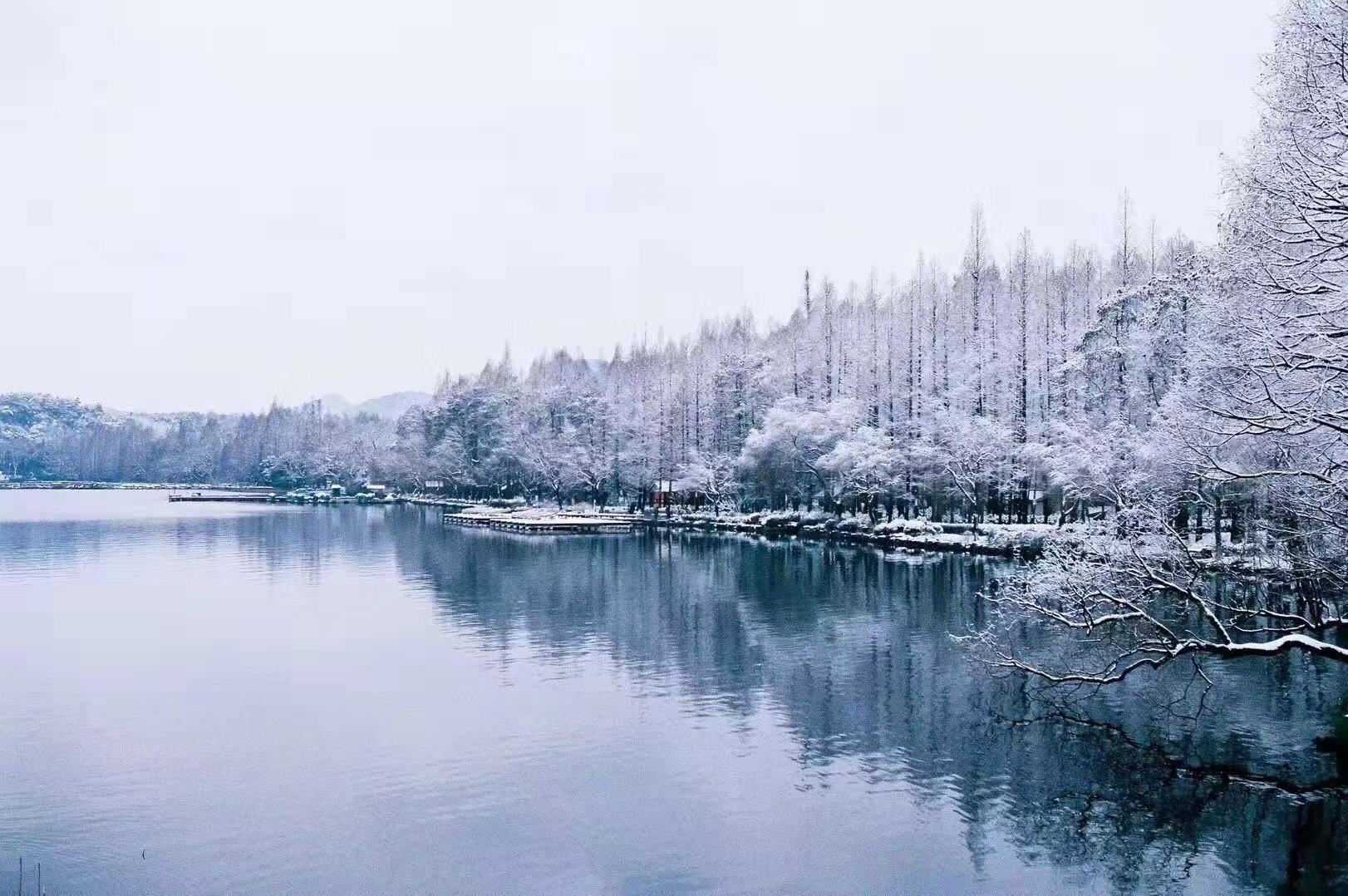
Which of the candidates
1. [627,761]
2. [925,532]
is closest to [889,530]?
[925,532]

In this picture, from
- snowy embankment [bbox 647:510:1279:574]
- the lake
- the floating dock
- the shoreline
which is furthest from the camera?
the floating dock

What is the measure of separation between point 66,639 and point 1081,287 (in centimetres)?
6244

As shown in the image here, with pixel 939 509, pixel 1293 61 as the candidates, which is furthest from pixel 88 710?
pixel 939 509

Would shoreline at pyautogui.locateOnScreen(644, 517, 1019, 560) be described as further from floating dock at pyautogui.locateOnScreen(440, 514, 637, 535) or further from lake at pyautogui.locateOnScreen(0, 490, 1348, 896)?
lake at pyautogui.locateOnScreen(0, 490, 1348, 896)

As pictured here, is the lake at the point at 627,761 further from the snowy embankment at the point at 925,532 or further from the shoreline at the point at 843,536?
the shoreline at the point at 843,536

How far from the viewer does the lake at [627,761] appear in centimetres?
1445

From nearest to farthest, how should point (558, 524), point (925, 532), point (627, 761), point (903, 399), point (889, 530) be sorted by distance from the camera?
point (627, 761), point (925, 532), point (889, 530), point (903, 399), point (558, 524)

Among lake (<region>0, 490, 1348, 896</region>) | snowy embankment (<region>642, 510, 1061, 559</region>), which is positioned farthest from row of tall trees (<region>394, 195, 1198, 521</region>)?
lake (<region>0, 490, 1348, 896</region>)

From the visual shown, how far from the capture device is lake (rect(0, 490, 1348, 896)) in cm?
1445

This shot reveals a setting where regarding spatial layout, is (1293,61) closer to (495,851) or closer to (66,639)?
(495,851)

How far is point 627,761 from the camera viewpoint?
19344 mm

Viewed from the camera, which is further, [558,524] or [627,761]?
[558,524]

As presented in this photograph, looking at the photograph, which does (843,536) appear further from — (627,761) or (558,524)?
(627,761)

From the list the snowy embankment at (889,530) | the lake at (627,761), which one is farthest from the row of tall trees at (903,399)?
the lake at (627,761)
